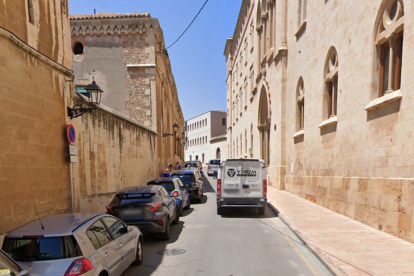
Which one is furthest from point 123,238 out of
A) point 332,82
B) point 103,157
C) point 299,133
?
point 299,133

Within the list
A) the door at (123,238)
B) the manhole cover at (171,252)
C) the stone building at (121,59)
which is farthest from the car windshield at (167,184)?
the stone building at (121,59)

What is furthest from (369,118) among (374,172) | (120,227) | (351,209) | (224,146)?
(224,146)

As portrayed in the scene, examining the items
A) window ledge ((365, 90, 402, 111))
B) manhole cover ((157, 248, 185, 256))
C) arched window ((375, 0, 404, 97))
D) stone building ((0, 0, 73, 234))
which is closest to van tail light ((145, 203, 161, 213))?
manhole cover ((157, 248, 185, 256))

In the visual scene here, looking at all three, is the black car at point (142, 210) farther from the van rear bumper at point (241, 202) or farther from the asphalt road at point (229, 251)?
the van rear bumper at point (241, 202)

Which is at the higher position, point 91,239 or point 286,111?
point 286,111

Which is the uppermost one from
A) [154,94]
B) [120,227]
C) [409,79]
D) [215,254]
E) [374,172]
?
[154,94]

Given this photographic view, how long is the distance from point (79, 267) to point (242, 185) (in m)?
7.60

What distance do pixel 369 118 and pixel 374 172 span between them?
1.71 meters

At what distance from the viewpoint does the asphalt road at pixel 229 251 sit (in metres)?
5.14

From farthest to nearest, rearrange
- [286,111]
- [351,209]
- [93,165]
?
[286,111], [93,165], [351,209]

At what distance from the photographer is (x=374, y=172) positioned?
7.91 metres

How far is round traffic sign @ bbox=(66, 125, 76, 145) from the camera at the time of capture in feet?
26.0

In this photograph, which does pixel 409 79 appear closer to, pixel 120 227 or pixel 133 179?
pixel 120 227

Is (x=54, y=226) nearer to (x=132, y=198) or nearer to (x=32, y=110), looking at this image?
(x=132, y=198)
